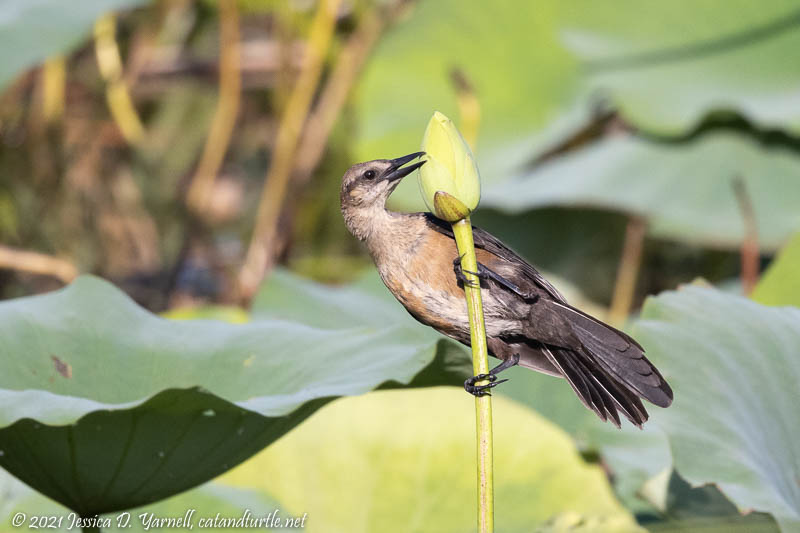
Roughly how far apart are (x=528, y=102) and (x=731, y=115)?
0.82 meters

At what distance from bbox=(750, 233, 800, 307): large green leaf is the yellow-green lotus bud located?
1456 mm

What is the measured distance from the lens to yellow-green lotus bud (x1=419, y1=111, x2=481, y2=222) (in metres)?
0.92

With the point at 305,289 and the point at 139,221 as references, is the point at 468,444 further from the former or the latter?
the point at 139,221

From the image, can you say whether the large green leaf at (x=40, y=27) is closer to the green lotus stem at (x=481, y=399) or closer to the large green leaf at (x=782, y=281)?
the large green leaf at (x=782, y=281)

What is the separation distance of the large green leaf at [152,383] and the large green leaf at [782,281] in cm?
100

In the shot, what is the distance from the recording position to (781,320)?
1428 mm

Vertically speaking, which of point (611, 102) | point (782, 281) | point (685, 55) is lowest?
point (782, 281)

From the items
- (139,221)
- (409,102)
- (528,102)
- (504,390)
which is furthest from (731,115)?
(139,221)

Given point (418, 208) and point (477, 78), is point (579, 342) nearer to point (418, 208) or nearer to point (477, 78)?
point (418, 208)

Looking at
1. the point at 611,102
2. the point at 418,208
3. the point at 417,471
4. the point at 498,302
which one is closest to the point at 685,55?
the point at 611,102

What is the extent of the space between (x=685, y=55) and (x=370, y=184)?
8.87ft

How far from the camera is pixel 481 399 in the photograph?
0.91m

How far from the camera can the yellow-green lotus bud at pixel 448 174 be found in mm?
916

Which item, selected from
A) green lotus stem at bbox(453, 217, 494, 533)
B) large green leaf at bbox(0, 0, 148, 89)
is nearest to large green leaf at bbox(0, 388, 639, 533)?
green lotus stem at bbox(453, 217, 494, 533)
